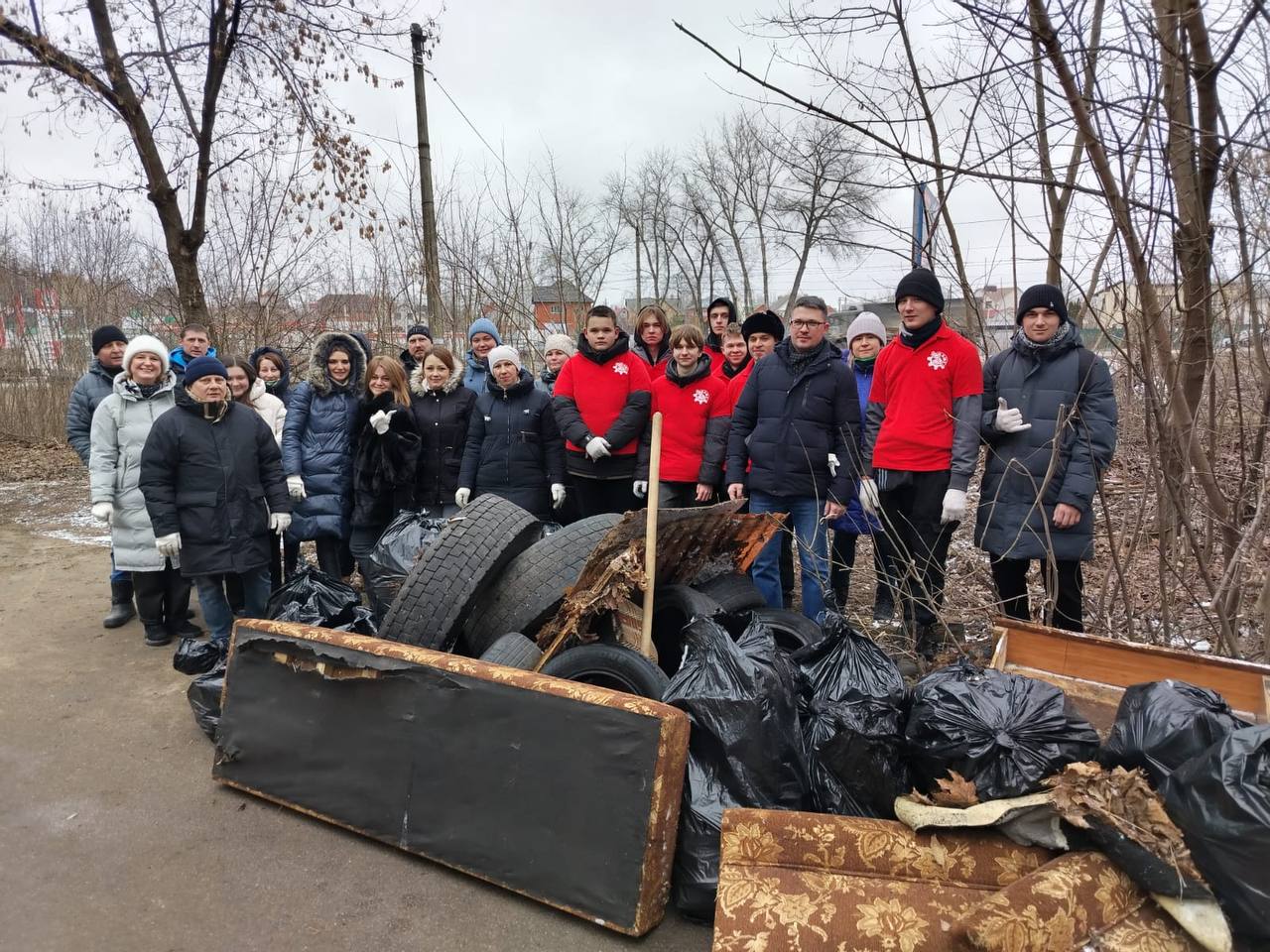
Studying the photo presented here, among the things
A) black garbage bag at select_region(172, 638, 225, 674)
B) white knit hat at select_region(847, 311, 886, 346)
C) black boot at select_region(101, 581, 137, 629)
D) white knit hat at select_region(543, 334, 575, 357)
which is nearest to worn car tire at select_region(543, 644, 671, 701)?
black garbage bag at select_region(172, 638, 225, 674)

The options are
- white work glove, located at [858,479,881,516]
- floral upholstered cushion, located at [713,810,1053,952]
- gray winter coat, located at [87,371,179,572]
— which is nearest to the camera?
floral upholstered cushion, located at [713,810,1053,952]

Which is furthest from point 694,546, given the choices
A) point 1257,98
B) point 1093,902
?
point 1257,98

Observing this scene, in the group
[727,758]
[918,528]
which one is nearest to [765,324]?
[918,528]

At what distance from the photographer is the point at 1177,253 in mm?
2717

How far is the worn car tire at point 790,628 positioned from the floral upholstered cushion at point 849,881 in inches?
52.5

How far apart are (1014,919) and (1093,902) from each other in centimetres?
26

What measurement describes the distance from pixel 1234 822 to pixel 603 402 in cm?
386

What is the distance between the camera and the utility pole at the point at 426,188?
967cm

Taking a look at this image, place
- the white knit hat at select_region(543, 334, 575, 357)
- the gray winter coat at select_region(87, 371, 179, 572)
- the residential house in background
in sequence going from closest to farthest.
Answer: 1. the gray winter coat at select_region(87, 371, 179, 572)
2. the white knit hat at select_region(543, 334, 575, 357)
3. the residential house in background

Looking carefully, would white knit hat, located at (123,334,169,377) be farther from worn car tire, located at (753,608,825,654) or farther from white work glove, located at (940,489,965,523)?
white work glove, located at (940,489,965,523)

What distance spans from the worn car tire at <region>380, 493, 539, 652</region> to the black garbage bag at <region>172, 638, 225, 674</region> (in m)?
1.40

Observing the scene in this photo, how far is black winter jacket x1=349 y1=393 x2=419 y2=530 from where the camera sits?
516 centimetres

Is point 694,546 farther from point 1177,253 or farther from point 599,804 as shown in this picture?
point 1177,253

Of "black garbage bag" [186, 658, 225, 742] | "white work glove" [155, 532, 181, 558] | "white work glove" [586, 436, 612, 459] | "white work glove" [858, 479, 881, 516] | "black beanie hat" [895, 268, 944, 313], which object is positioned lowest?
"black garbage bag" [186, 658, 225, 742]
